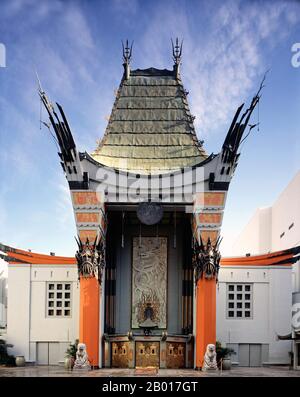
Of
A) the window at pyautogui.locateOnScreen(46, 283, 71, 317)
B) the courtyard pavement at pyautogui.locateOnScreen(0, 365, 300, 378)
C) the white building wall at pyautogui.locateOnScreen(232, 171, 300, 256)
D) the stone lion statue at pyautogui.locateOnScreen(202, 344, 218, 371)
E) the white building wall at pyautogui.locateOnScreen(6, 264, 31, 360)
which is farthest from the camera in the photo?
the white building wall at pyautogui.locateOnScreen(232, 171, 300, 256)

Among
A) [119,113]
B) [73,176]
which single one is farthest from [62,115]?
[119,113]

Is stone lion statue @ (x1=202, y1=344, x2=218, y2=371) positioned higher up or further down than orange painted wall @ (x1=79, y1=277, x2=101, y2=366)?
further down

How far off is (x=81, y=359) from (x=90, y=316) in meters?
1.12

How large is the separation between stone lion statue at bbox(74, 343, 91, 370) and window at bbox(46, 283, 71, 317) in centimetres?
252

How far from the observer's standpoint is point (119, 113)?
68.6ft

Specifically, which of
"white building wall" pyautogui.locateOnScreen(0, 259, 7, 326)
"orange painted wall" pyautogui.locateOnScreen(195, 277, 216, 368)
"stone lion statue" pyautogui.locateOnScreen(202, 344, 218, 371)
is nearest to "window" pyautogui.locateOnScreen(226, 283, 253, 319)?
"orange painted wall" pyautogui.locateOnScreen(195, 277, 216, 368)

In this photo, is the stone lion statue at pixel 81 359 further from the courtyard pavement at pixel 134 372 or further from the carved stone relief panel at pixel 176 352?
the carved stone relief panel at pixel 176 352

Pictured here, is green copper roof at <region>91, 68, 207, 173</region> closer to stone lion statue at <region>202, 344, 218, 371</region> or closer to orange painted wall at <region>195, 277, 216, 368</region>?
orange painted wall at <region>195, 277, 216, 368</region>

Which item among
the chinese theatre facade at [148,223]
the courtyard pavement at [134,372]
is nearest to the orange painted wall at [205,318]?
the chinese theatre facade at [148,223]

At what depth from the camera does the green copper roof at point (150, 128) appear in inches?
784

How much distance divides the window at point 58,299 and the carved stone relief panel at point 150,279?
188 cm

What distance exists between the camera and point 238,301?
20.7m

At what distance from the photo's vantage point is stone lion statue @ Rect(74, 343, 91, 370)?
18062 millimetres
